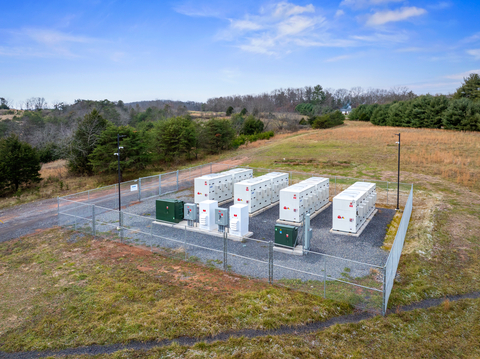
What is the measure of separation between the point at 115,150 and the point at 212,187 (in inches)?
668

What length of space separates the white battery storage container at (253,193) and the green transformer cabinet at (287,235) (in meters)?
5.90

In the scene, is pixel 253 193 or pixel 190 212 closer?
pixel 190 212

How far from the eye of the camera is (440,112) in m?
57.6

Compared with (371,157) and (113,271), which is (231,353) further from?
(371,157)

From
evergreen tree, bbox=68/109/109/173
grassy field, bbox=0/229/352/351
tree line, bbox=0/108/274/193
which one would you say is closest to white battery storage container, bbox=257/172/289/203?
grassy field, bbox=0/229/352/351

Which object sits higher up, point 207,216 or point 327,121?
point 327,121

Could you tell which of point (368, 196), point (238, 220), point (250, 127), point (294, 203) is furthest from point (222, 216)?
point (250, 127)

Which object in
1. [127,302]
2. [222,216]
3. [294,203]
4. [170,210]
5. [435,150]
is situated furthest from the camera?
[435,150]

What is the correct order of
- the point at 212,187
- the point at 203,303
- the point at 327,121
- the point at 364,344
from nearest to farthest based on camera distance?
1. the point at 364,344
2. the point at 203,303
3. the point at 212,187
4. the point at 327,121

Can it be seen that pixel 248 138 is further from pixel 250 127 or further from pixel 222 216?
pixel 222 216

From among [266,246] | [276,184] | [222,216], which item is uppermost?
[276,184]

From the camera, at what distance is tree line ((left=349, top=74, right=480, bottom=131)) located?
52250 mm

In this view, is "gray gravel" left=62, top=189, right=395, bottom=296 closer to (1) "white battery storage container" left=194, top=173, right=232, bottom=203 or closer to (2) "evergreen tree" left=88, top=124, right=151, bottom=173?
(1) "white battery storage container" left=194, top=173, right=232, bottom=203

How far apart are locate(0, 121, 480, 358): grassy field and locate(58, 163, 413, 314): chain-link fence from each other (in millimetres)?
605
